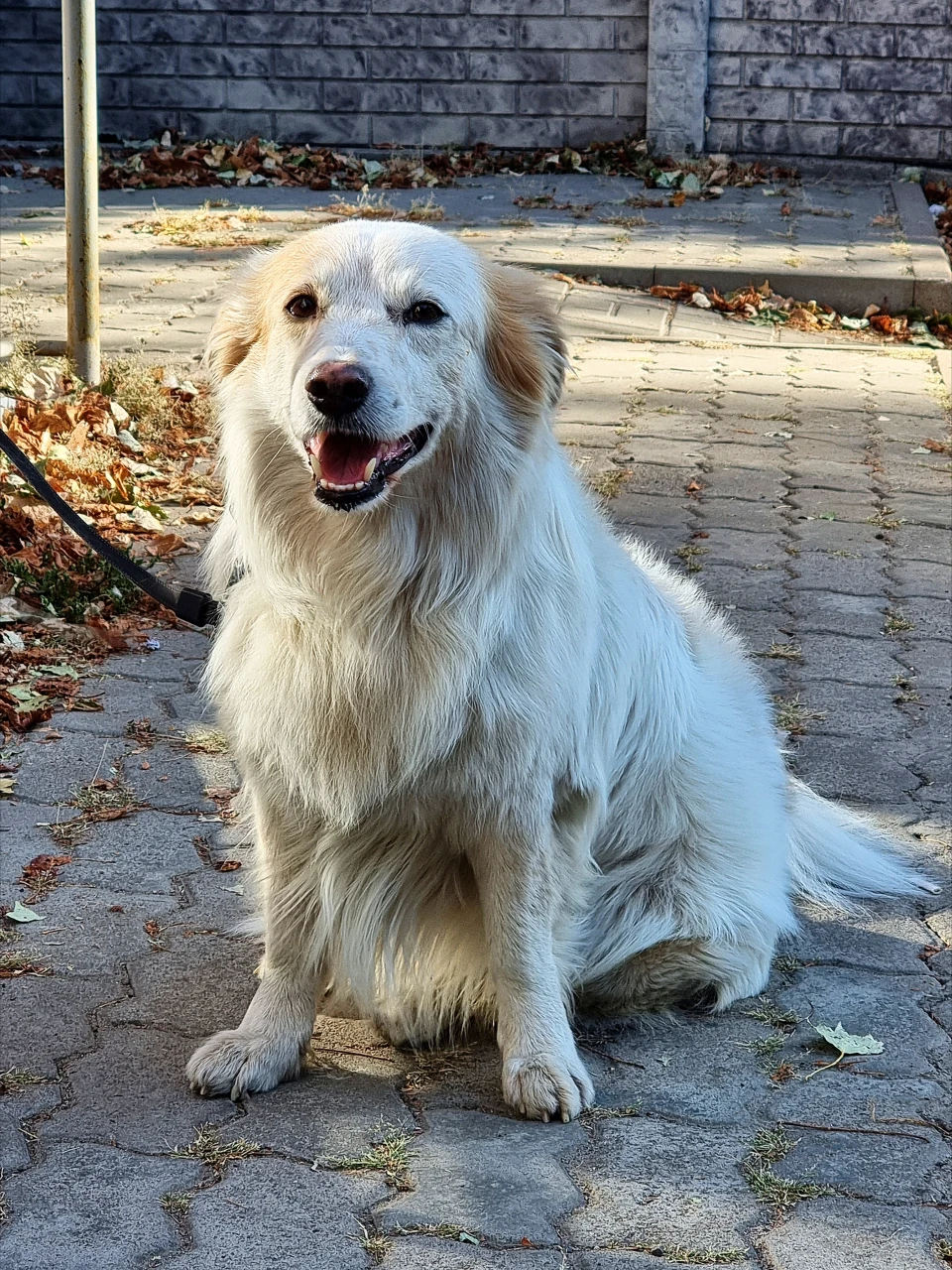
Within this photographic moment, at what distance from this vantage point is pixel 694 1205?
2.42 meters

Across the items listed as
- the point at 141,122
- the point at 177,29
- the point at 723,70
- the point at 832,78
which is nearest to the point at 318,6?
the point at 177,29

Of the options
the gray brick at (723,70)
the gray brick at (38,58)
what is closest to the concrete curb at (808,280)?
the gray brick at (723,70)

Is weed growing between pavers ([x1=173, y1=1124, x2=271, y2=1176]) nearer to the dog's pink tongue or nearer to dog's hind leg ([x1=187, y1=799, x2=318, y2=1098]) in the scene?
dog's hind leg ([x1=187, y1=799, x2=318, y2=1098])

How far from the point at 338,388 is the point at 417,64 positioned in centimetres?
1220

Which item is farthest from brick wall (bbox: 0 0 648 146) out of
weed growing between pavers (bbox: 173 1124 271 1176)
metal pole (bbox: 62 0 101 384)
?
weed growing between pavers (bbox: 173 1124 271 1176)

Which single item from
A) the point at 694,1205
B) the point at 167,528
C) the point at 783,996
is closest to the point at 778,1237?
the point at 694,1205

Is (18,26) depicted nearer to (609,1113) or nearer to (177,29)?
(177,29)

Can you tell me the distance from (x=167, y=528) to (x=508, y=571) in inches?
129

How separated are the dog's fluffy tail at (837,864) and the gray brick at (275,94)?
11736 millimetres

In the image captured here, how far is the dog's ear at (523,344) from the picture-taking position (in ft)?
9.07

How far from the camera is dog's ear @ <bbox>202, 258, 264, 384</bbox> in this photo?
2779mm

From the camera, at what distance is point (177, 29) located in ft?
44.4

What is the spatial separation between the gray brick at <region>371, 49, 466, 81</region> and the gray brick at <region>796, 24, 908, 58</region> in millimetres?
3100

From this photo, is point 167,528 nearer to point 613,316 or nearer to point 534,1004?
point 534,1004
